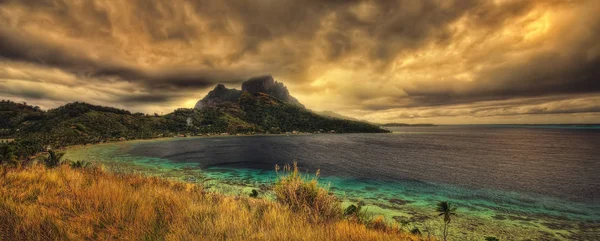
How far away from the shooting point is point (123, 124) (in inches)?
4660

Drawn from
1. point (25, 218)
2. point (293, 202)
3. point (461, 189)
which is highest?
point (25, 218)

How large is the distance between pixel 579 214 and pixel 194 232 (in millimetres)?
25878

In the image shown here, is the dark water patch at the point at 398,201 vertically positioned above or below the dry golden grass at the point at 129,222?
below

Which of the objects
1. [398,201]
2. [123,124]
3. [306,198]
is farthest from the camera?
[123,124]

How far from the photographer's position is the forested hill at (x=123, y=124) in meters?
83.5

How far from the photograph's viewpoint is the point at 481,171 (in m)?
33.0

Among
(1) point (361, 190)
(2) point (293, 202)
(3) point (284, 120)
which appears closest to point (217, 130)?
(3) point (284, 120)

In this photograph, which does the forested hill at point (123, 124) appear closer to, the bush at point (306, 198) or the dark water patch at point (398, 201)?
the bush at point (306, 198)

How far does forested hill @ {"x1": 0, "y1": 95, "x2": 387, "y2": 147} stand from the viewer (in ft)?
274

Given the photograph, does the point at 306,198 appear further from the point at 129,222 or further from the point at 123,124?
the point at 123,124

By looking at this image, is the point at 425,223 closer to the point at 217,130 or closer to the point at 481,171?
the point at 481,171

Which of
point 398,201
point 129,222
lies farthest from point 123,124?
point 129,222

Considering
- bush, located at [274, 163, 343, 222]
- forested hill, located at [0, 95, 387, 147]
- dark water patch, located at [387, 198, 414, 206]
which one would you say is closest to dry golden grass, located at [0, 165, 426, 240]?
bush, located at [274, 163, 343, 222]

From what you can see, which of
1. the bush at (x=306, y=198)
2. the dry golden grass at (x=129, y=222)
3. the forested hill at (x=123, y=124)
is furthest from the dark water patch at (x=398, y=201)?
the forested hill at (x=123, y=124)
